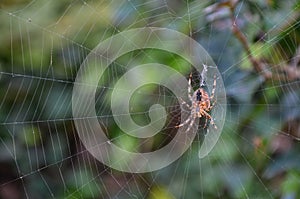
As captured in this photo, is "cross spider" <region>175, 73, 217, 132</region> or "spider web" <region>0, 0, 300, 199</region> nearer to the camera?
"spider web" <region>0, 0, 300, 199</region>

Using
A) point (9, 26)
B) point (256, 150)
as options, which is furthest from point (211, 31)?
point (9, 26)

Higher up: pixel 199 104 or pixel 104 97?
pixel 104 97

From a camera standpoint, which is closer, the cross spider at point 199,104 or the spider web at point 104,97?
the spider web at point 104,97

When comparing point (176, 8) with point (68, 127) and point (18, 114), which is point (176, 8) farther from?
point (18, 114)

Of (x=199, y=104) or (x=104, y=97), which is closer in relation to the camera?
(x=104, y=97)

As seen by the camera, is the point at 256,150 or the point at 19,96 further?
the point at 19,96

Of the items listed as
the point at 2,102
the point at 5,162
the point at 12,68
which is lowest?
the point at 5,162

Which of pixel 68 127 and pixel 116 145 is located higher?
pixel 68 127

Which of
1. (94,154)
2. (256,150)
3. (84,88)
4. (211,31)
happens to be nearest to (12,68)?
(84,88)
